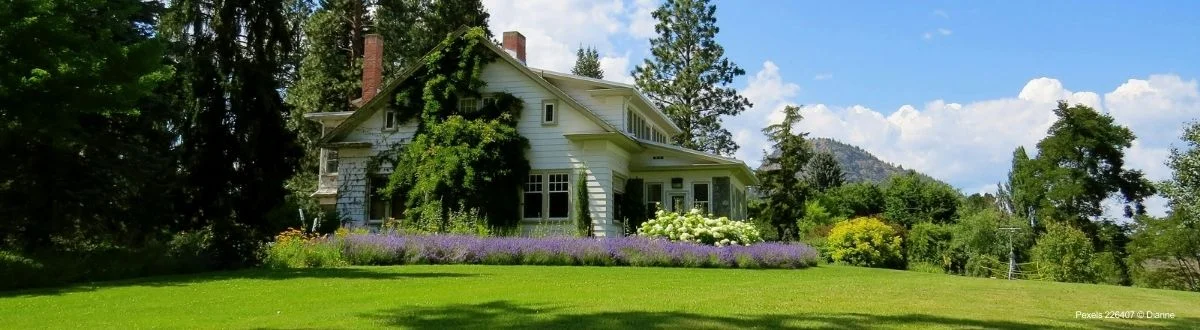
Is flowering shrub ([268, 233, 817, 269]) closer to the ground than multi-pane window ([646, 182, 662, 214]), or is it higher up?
closer to the ground

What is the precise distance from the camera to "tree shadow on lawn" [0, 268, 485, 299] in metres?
12.3

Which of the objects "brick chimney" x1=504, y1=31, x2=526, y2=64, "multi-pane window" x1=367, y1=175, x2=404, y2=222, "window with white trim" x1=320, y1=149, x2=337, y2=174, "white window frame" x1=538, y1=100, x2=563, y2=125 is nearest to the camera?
"white window frame" x1=538, y1=100, x2=563, y2=125

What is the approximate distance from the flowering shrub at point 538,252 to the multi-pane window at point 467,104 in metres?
8.26

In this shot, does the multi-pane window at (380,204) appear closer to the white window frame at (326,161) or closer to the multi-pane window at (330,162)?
the white window frame at (326,161)

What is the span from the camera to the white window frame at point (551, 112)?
27031 millimetres

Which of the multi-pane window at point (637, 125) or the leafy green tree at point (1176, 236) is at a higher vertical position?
the multi-pane window at point (637, 125)

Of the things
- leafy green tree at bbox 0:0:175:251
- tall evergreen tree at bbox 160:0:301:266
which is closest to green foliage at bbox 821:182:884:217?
tall evergreen tree at bbox 160:0:301:266

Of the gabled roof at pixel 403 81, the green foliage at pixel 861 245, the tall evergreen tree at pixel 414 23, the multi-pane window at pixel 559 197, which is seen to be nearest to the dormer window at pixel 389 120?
the gabled roof at pixel 403 81

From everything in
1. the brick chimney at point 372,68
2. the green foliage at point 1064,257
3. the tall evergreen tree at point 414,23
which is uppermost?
the tall evergreen tree at point 414,23

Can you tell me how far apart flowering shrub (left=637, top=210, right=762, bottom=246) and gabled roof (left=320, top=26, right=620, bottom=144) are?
3.63 meters

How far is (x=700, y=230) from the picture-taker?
22922mm

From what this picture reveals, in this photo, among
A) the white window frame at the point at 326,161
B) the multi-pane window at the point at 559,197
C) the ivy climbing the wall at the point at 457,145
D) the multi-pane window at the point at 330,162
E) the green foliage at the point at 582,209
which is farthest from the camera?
the multi-pane window at the point at 330,162

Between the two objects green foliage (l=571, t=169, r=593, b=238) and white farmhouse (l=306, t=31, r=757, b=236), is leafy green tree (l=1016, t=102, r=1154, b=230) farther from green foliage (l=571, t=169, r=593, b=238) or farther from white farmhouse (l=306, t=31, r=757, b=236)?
green foliage (l=571, t=169, r=593, b=238)

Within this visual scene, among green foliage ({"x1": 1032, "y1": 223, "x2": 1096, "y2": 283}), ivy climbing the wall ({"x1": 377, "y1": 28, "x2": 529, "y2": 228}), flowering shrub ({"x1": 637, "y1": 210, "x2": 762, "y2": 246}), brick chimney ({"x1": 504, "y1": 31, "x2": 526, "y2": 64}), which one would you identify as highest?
brick chimney ({"x1": 504, "y1": 31, "x2": 526, "y2": 64})
